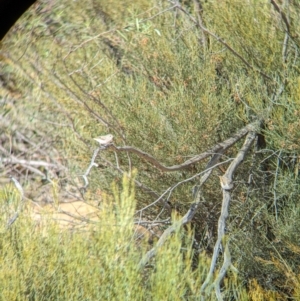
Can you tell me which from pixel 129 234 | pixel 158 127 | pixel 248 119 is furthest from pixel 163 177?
pixel 129 234

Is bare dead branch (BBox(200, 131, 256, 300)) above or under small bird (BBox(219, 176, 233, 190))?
under

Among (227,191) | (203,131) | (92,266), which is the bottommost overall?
(227,191)

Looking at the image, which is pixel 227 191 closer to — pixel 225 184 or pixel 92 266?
pixel 225 184

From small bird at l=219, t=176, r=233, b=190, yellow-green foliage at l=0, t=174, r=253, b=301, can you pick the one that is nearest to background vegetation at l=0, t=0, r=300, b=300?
yellow-green foliage at l=0, t=174, r=253, b=301

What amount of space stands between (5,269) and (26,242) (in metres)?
0.26

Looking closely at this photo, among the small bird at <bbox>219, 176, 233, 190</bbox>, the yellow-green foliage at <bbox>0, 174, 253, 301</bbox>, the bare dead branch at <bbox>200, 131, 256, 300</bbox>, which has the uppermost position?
the yellow-green foliage at <bbox>0, 174, 253, 301</bbox>

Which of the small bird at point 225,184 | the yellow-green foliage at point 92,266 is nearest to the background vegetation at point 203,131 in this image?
the yellow-green foliage at point 92,266

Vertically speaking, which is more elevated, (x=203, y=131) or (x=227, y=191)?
(x=203, y=131)

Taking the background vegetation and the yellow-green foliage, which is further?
the background vegetation

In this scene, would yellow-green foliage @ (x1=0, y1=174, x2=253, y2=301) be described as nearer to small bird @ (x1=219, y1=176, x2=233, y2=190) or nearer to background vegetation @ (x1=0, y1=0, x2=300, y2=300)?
background vegetation @ (x1=0, y1=0, x2=300, y2=300)

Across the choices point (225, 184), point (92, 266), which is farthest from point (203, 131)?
point (92, 266)

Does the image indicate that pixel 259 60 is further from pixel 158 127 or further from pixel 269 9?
pixel 158 127

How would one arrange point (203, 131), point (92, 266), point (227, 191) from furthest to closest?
point (203, 131), point (227, 191), point (92, 266)

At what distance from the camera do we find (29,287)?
384 cm
